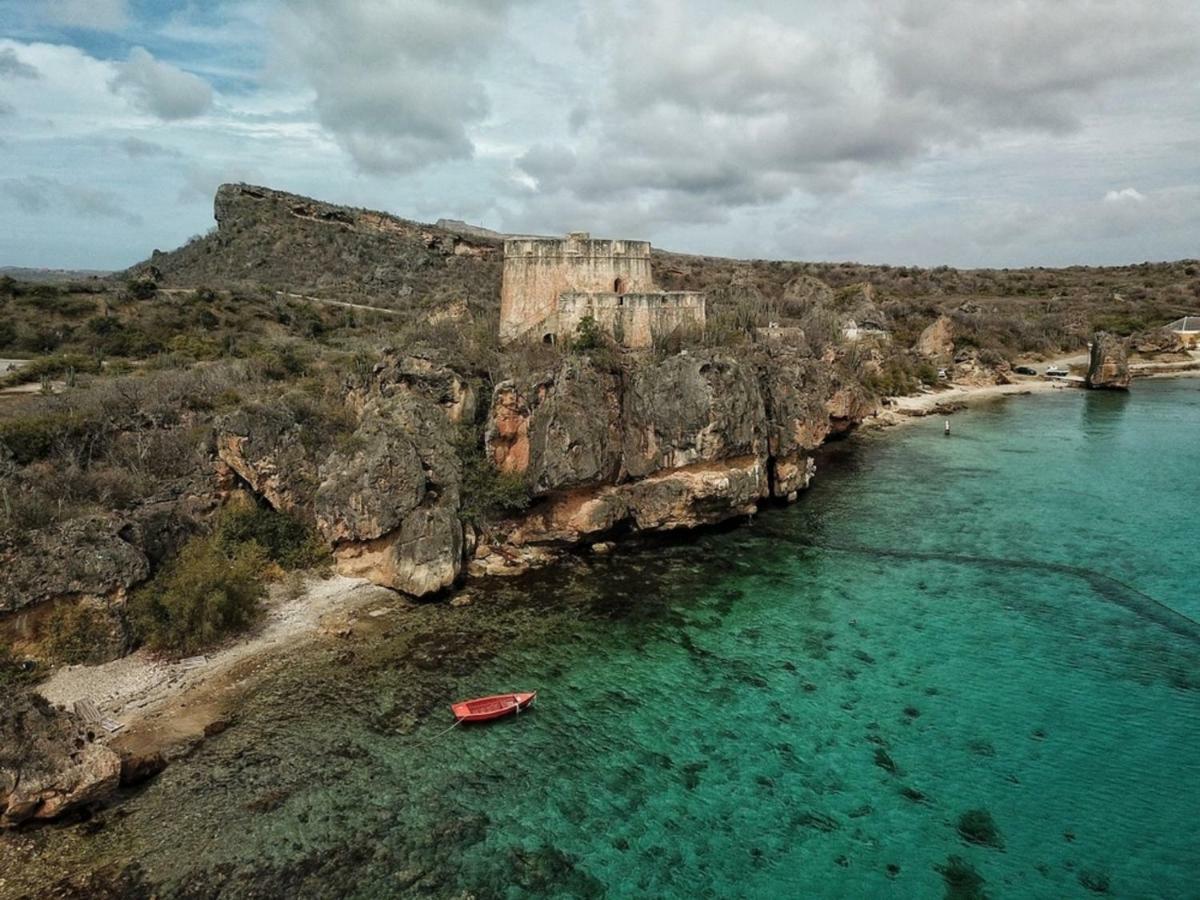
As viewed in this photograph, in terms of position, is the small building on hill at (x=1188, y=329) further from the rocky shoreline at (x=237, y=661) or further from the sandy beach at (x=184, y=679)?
the sandy beach at (x=184, y=679)

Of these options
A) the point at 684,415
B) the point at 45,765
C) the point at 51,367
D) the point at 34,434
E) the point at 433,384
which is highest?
the point at 51,367

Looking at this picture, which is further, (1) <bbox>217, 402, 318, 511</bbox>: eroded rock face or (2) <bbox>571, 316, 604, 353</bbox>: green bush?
(2) <bbox>571, 316, 604, 353</bbox>: green bush

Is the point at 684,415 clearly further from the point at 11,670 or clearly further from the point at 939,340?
the point at 939,340

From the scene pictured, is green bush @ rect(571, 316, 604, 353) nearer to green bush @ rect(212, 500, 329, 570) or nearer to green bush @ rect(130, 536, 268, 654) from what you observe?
green bush @ rect(212, 500, 329, 570)

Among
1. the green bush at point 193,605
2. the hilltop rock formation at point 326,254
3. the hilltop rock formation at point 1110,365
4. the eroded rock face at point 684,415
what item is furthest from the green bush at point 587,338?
the hilltop rock formation at point 1110,365

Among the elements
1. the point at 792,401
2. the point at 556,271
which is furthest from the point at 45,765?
the point at 792,401

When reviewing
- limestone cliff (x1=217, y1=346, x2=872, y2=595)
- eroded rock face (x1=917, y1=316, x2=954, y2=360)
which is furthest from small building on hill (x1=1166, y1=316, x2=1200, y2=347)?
limestone cliff (x1=217, y1=346, x2=872, y2=595)

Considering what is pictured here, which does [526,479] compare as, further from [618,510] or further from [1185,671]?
[1185,671]
